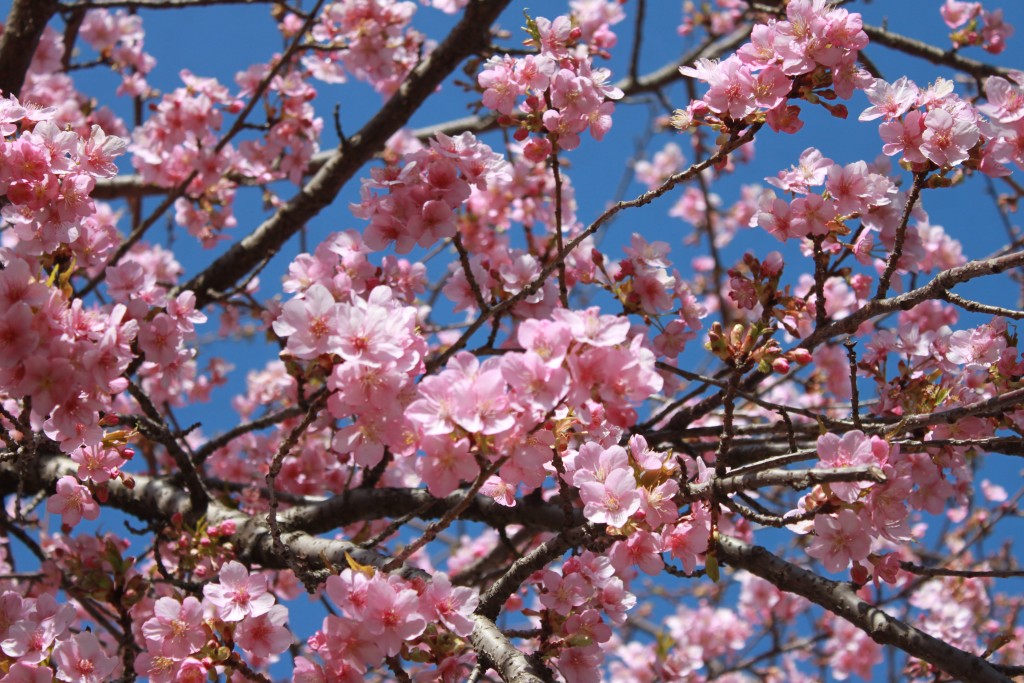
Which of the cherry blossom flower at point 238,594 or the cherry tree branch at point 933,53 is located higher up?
the cherry tree branch at point 933,53

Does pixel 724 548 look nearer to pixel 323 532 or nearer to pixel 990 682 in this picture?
pixel 990 682

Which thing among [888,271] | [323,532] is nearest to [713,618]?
[323,532]

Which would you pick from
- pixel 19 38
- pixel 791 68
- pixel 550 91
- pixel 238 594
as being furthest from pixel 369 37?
pixel 238 594

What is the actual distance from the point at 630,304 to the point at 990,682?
1328mm

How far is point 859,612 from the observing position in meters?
2.10

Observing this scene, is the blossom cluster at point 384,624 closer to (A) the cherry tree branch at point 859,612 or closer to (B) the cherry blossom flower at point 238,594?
(B) the cherry blossom flower at point 238,594

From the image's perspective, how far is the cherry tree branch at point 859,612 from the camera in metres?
1.95

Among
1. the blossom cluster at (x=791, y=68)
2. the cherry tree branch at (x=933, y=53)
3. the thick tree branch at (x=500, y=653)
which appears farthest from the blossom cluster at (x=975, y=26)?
the thick tree branch at (x=500, y=653)

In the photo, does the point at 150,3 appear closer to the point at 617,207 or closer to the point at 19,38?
the point at 19,38

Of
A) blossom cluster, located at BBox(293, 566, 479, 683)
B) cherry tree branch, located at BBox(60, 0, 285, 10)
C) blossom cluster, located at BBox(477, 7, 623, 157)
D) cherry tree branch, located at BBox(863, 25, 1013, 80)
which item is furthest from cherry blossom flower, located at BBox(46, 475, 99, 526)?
cherry tree branch, located at BBox(863, 25, 1013, 80)

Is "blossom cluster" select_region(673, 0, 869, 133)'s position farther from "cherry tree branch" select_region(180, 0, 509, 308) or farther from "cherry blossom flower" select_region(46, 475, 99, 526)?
"cherry blossom flower" select_region(46, 475, 99, 526)

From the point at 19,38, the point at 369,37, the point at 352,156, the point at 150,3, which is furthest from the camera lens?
the point at 369,37

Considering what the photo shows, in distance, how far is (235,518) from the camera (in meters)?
2.79

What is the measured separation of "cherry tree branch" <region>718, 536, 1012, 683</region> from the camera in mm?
1952
